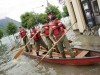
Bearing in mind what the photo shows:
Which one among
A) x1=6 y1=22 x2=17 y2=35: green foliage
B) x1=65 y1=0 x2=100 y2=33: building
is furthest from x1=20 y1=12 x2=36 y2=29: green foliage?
x1=65 y1=0 x2=100 y2=33: building

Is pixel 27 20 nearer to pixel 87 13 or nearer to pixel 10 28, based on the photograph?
pixel 10 28

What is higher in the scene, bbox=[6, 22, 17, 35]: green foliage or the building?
the building

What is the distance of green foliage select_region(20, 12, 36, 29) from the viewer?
5582 centimetres

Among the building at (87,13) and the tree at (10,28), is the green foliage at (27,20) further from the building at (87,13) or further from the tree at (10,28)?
the building at (87,13)

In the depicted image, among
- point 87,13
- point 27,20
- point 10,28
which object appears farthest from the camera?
point 27,20

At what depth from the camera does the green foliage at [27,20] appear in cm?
5582

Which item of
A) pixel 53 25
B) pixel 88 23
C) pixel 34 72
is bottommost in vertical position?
pixel 34 72

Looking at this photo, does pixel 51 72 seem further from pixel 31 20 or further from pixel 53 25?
pixel 31 20

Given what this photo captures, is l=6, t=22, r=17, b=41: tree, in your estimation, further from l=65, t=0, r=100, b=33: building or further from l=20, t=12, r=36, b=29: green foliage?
l=65, t=0, r=100, b=33: building

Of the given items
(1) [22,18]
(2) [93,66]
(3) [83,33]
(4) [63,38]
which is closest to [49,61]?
(4) [63,38]

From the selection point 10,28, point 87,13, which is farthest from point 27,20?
point 87,13

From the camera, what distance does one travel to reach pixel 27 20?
58.5 meters

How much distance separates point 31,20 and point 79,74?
1949 inches

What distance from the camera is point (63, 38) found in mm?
8188
